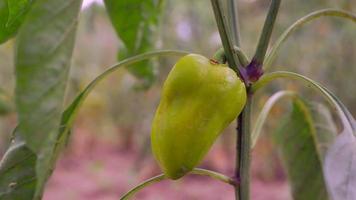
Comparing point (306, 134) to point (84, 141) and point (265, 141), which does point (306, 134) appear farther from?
point (84, 141)

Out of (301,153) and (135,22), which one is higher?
(135,22)

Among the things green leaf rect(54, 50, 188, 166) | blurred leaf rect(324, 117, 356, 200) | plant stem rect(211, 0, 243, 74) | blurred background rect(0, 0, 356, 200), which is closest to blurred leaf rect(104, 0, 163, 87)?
green leaf rect(54, 50, 188, 166)

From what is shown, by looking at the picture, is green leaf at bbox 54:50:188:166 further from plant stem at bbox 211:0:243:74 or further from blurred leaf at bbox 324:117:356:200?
blurred leaf at bbox 324:117:356:200

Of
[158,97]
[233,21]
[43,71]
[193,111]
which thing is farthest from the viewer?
[158,97]

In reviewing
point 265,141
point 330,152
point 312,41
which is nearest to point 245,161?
point 330,152

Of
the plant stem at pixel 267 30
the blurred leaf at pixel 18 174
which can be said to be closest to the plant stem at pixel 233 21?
the plant stem at pixel 267 30

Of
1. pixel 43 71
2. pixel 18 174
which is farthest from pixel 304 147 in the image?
pixel 43 71

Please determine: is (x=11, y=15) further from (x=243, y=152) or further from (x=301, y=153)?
(x=301, y=153)
